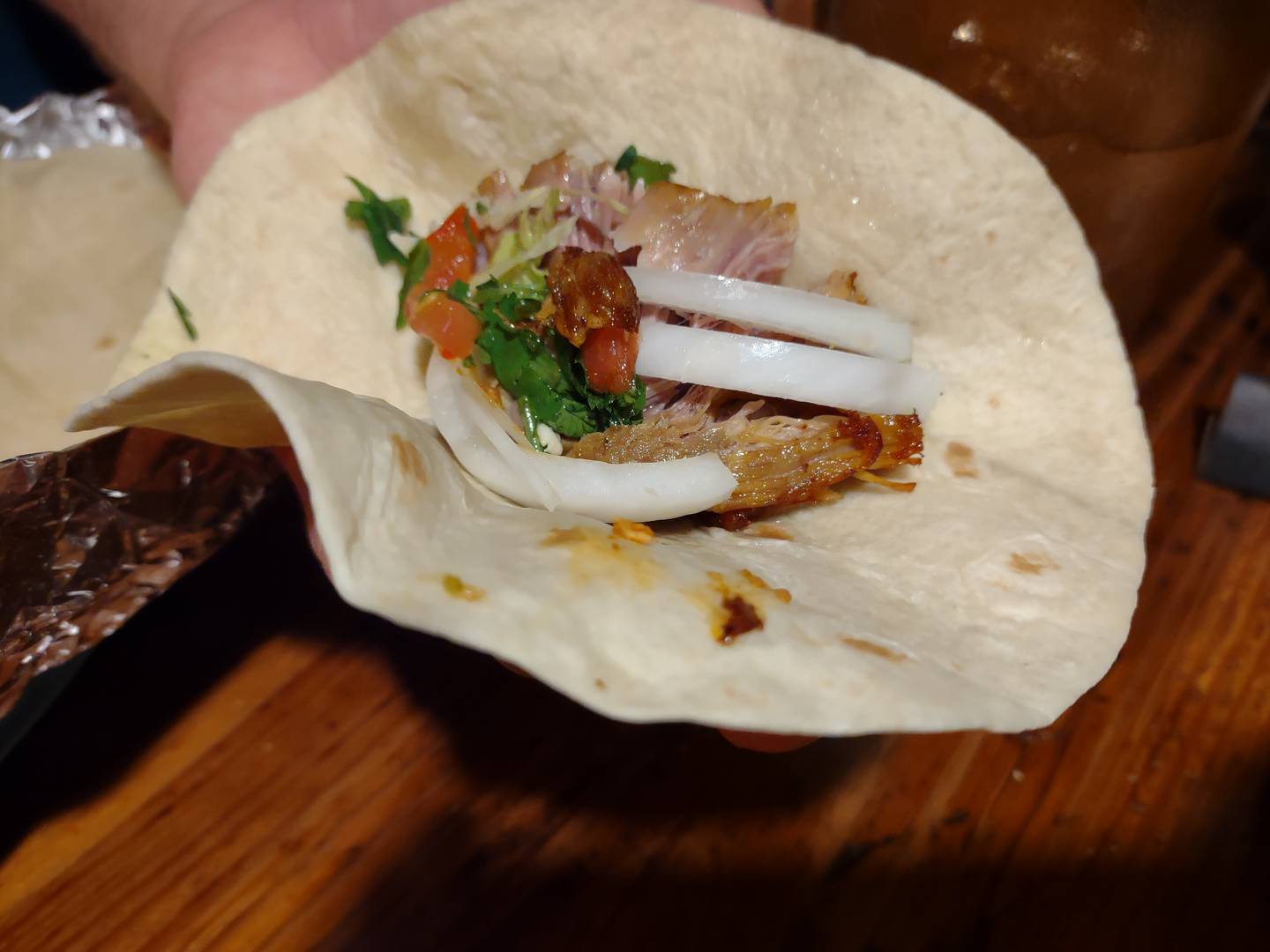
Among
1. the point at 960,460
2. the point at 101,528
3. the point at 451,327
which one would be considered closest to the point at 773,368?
the point at 960,460

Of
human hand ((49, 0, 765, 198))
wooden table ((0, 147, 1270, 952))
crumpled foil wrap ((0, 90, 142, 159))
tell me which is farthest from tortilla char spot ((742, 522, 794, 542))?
crumpled foil wrap ((0, 90, 142, 159))

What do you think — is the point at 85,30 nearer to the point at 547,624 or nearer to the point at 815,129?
the point at 815,129

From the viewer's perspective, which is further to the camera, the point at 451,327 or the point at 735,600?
the point at 451,327

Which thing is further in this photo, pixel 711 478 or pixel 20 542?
pixel 20 542

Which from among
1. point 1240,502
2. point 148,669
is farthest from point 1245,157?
point 148,669

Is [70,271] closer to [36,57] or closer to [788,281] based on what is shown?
[36,57]

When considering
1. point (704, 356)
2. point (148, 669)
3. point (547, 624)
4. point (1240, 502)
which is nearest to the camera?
point (547, 624)
